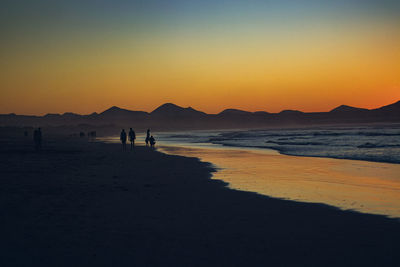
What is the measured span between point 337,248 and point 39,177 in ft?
37.7

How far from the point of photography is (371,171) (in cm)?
1605

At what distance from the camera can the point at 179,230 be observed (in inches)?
278

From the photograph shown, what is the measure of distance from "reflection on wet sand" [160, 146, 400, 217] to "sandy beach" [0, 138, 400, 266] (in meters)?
0.95

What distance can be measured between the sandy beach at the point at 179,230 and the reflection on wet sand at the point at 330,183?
953mm

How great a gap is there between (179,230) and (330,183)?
312 inches

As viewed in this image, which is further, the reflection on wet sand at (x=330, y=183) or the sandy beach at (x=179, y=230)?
the reflection on wet sand at (x=330, y=183)

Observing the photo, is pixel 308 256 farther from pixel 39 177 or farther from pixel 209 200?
pixel 39 177

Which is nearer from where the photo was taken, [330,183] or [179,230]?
[179,230]

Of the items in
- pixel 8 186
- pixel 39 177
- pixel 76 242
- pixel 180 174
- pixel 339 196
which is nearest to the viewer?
pixel 76 242

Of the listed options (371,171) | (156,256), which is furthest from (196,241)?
(371,171)

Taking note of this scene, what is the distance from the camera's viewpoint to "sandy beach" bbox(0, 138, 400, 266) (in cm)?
567

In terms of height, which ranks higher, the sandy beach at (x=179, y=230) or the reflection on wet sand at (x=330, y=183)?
the sandy beach at (x=179, y=230)

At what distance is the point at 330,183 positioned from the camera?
12984mm

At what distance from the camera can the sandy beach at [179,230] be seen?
5.67m
